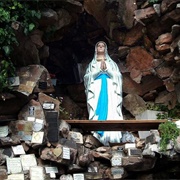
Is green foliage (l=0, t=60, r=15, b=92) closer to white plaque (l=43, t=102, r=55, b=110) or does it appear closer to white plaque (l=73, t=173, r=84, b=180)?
white plaque (l=43, t=102, r=55, b=110)

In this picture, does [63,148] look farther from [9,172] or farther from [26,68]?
[26,68]

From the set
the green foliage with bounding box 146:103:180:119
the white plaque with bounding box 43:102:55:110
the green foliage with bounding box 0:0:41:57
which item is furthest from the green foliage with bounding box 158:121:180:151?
the green foliage with bounding box 0:0:41:57

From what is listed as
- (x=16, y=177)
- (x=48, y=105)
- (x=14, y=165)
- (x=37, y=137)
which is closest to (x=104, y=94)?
(x=48, y=105)

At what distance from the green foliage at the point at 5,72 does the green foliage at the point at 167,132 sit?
2.49 metres

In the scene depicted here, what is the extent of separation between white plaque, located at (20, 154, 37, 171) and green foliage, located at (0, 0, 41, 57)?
65.2 inches

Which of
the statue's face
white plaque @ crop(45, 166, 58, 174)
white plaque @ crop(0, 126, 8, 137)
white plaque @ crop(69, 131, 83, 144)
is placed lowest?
white plaque @ crop(45, 166, 58, 174)

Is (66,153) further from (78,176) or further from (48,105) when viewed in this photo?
(48,105)

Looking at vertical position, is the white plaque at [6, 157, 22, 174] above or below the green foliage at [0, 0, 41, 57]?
below

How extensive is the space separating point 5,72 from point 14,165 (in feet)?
4.87

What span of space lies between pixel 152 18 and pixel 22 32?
2639 mm

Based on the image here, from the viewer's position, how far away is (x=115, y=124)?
25.9 ft

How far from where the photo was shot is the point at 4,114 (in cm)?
793

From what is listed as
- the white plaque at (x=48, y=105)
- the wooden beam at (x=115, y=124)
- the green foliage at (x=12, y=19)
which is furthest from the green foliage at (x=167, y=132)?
the green foliage at (x=12, y=19)

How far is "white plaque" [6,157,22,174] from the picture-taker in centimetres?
748
